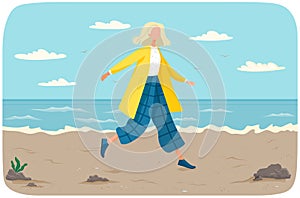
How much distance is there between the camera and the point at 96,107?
450 cm

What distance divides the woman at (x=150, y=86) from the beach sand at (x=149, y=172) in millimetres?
102

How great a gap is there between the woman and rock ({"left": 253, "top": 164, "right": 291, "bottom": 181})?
0.44 m

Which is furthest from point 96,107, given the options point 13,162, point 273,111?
point 273,111

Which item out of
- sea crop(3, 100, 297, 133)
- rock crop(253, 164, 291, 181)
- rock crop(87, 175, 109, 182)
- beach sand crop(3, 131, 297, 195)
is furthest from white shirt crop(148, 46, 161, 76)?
rock crop(253, 164, 291, 181)

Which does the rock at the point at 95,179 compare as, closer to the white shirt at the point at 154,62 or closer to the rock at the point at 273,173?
the white shirt at the point at 154,62

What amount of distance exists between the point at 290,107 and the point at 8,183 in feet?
4.47

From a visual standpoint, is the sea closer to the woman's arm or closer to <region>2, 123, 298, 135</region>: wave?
<region>2, 123, 298, 135</region>: wave

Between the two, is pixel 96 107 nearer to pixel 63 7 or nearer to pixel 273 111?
pixel 63 7

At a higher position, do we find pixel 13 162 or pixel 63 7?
pixel 63 7

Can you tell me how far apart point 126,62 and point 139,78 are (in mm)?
95

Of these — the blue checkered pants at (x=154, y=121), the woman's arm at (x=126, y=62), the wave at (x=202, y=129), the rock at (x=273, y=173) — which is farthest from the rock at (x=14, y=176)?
the rock at (x=273, y=173)

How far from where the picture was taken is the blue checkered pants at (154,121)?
14.7 feet

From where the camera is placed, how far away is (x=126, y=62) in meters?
4.47

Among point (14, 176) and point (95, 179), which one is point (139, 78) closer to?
point (95, 179)
